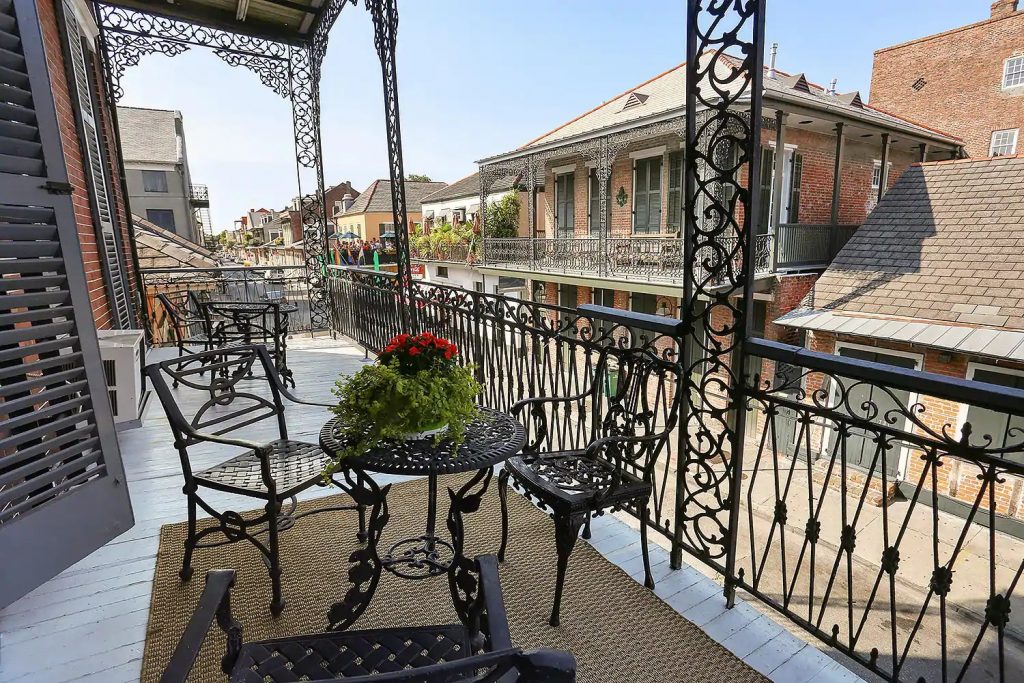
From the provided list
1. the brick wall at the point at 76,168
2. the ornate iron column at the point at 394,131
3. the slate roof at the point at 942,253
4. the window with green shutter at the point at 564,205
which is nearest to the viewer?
the brick wall at the point at 76,168

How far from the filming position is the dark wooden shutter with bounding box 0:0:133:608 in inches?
58.2

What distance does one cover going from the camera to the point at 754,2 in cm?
152

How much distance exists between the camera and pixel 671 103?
11008 mm

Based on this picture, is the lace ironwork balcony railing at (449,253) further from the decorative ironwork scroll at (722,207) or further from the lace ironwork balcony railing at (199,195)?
the decorative ironwork scroll at (722,207)

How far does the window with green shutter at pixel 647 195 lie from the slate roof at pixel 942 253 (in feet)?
12.5

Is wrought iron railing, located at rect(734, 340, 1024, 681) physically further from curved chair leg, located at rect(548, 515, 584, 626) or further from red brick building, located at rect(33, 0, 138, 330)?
red brick building, located at rect(33, 0, 138, 330)

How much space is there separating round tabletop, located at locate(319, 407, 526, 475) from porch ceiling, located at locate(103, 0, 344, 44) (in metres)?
5.32

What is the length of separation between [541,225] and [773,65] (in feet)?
24.2

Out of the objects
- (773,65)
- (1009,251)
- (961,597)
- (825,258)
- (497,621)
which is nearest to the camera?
(497,621)

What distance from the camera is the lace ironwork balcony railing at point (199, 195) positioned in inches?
983

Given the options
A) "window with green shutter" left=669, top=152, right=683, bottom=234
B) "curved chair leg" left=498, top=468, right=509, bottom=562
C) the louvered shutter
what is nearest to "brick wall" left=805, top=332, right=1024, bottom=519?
"window with green shutter" left=669, top=152, right=683, bottom=234

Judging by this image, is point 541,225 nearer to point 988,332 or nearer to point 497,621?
point 988,332

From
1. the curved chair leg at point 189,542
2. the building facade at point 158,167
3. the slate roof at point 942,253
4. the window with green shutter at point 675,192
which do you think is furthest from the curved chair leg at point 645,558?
the building facade at point 158,167

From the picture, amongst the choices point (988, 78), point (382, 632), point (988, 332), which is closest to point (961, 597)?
Result: point (988, 332)
